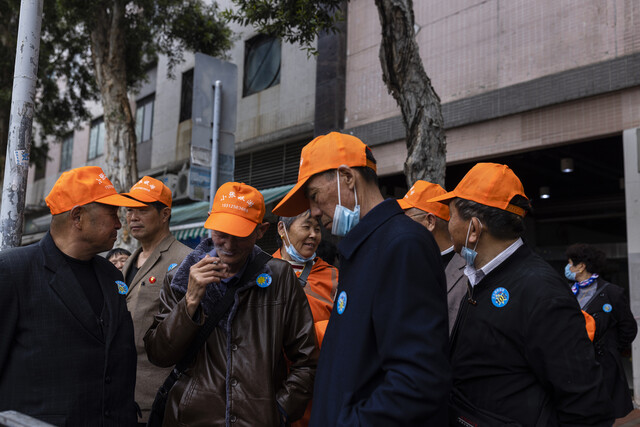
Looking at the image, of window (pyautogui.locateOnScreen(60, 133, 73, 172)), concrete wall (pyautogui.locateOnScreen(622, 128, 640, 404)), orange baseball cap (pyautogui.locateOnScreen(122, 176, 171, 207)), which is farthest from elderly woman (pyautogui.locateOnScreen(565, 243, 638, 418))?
window (pyautogui.locateOnScreen(60, 133, 73, 172))

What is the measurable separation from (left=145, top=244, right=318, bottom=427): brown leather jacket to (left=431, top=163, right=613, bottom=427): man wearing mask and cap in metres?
0.82

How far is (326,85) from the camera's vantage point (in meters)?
10.8

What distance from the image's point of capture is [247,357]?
2684 millimetres

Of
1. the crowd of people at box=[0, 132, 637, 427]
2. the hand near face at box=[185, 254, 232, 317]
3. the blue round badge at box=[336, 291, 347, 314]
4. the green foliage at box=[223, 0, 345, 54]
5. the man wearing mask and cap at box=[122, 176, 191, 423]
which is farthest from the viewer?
the green foliage at box=[223, 0, 345, 54]

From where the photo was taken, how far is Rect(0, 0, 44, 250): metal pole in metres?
4.65

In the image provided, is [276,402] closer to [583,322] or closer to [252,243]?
[252,243]

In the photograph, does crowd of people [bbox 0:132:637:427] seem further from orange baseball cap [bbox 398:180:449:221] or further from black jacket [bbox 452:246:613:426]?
orange baseball cap [bbox 398:180:449:221]

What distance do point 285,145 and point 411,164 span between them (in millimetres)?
6218

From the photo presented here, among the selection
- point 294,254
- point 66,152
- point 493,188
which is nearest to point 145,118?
point 66,152

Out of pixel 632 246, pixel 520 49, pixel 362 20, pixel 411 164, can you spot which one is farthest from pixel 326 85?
pixel 632 246

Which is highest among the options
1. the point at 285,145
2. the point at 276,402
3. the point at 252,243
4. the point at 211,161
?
the point at 285,145

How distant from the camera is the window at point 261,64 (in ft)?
40.9

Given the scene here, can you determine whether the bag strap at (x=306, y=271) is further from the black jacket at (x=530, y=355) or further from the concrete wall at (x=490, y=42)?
the concrete wall at (x=490, y=42)

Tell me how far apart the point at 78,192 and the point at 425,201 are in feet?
7.36
